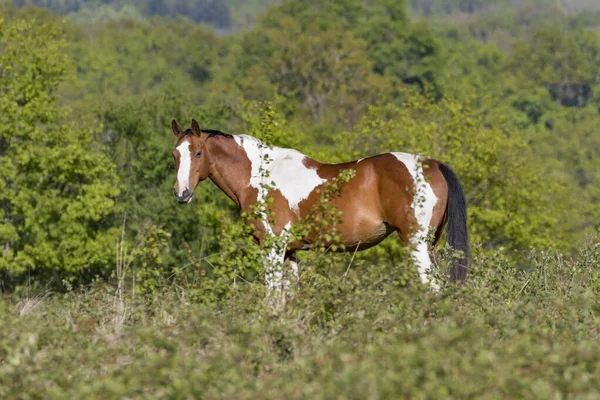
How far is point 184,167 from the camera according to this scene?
10.6m

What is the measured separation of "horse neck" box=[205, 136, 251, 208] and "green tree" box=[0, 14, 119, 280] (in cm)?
2131

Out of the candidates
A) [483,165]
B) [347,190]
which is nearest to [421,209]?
[347,190]

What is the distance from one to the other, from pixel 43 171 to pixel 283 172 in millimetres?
23279

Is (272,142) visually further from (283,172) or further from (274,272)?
(274,272)

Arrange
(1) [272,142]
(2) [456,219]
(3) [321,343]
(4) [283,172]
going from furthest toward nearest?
(1) [272,142]
(4) [283,172]
(2) [456,219]
(3) [321,343]

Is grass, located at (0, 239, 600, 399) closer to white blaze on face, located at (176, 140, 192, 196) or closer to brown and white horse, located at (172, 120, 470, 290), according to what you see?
brown and white horse, located at (172, 120, 470, 290)

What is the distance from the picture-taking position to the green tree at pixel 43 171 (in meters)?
31.4

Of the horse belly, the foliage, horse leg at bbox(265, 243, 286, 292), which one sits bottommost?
the foliage

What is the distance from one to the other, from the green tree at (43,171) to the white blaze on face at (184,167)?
845 inches

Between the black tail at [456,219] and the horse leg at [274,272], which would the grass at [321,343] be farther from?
the black tail at [456,219]

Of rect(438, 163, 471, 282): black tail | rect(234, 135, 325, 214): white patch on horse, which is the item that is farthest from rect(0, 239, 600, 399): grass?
rect(234, 135, 325, 214): white patch on horse

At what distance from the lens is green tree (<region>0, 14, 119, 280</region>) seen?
103 ft

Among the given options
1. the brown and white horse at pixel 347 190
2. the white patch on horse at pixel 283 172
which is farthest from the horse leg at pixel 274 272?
the white patch on horse at pixel 283 172

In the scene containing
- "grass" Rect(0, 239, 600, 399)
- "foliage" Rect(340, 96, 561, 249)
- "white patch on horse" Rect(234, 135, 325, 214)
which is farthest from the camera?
"foliage" Rect(340, 96, 561, 249)
